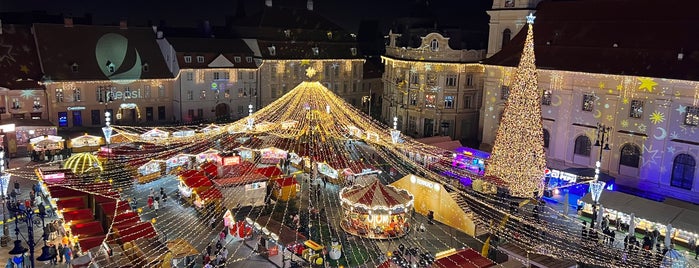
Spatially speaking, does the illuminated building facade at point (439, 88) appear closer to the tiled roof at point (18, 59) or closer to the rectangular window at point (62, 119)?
the rectangular window at point (62, 119)

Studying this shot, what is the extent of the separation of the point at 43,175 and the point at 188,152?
31.5ft

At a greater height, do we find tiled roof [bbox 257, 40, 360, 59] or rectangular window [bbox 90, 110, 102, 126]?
tiled roof [bbox 257, 40, 360, 59]

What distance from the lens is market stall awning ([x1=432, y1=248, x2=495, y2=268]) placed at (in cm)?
2045

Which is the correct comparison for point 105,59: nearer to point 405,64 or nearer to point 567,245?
point 405,64

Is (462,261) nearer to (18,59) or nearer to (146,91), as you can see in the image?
(146,91)

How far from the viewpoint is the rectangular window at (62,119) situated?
154ft

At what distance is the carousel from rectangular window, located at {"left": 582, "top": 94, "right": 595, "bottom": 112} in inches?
626

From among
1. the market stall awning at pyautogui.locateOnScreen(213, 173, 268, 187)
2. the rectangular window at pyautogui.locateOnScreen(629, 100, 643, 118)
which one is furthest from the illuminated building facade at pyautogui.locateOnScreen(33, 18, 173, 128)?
the rectangular window at pyautogui.locateOnScreen(629, 100, 643, 118)

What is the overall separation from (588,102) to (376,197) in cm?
1773

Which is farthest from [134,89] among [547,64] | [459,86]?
[547,64]

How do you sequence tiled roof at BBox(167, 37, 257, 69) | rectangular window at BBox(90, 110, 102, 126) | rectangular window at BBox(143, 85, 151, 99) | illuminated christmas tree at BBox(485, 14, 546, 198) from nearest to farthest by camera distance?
1. illuminated christmas tree at BBox(485, 14, 546, 198)
2. rectangular window at BBox(90, 110, 102, 126)
3. rectangular window at BBox(143, 85, 151, 99)
4. tiled roof at BBox(167, 37, 257, 69)

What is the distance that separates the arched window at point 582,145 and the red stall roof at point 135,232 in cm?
2712

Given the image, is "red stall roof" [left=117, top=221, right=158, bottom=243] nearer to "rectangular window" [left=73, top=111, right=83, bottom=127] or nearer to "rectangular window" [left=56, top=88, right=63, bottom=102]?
"rectangular window" [left=56, top=88, right=63, bottom=102]

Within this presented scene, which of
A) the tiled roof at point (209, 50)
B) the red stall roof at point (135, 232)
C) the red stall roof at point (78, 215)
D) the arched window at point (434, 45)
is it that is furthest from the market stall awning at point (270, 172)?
the tiled roof at point (209, 50)
